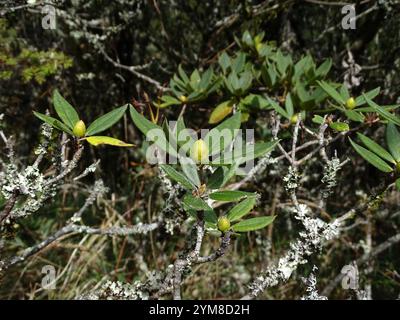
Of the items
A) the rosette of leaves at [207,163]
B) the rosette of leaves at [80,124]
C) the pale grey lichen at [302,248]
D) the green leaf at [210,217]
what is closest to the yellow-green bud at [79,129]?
the rosette of leaves at [80,124]

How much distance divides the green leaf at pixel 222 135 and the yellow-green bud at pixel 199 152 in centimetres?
2

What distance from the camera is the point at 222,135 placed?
3.25 feet

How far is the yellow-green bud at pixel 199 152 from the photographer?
93 centimetres

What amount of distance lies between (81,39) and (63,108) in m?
1.26

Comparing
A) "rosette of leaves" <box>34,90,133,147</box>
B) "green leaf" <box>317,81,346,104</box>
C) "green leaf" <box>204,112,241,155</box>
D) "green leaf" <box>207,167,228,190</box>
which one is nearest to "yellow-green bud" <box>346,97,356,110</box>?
"green leaf" <box>317,81,346,104</box>

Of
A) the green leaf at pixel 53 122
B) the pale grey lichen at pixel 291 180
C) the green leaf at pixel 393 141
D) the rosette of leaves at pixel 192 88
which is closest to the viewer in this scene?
the green leaf at pixel 53 122

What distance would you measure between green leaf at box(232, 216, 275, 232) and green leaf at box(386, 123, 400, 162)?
1.17 ft

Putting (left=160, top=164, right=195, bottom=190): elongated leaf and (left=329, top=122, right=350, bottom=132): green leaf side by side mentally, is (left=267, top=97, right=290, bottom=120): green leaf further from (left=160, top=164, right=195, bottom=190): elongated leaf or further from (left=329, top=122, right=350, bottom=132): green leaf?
(left=160, top=164, right=195, bottom=190): elongated leaf

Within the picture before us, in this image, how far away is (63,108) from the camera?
39.6 inches

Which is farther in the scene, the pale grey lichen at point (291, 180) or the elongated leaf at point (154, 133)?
the pale grey lichen at point (291, 180)

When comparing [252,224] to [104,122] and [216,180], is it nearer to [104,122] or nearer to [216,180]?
[216,180]

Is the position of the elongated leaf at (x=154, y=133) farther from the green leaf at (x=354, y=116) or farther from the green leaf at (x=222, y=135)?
the green leaf at (x=354, y=116)
